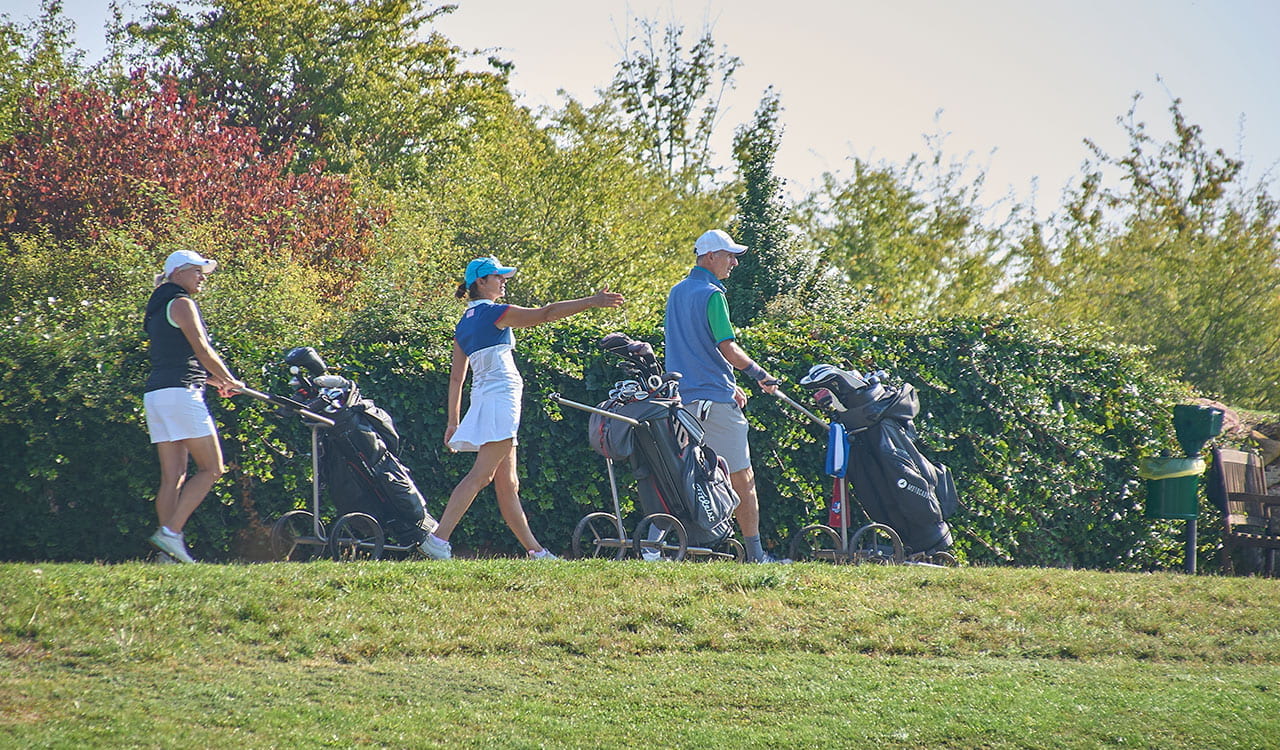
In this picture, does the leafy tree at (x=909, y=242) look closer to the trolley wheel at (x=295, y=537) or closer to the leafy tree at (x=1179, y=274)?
the leafy tree at (x=1179, y=274)

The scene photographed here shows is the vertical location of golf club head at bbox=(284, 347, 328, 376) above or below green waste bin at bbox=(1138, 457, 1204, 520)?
above

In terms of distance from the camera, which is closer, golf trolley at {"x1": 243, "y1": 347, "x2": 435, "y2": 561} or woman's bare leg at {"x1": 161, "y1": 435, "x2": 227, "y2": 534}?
woman's bare leg at {"x1": 161, "y1": 435, "x2": 227, "y2": 534}

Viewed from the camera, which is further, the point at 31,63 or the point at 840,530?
the point at 31,63

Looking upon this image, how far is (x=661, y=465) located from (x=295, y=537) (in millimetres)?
2598

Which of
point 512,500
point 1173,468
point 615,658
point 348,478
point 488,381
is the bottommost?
point 615,658

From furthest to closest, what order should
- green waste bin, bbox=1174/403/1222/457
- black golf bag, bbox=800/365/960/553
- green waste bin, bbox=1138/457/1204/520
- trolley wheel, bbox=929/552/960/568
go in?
1. green waste bin, bbox=1138/457/1204/520
2. green waste bin, bbox=1174/403/1222/457
3. trolley wheel, bbox=929/552/960/568
4. black golf bag, bbox=800/365/960/553

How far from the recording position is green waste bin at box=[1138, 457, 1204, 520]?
1064 cm

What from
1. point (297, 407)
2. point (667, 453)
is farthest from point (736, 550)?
point (297, 407)

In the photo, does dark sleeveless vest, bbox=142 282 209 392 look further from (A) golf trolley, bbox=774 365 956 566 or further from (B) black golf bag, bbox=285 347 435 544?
(A) golf trolley, bbox=774 365 956 566

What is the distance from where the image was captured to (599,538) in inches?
356

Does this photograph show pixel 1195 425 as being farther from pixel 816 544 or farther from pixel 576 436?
pixel 576 436

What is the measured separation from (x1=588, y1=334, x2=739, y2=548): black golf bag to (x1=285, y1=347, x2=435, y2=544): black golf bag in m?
1.37

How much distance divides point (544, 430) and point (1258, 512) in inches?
277

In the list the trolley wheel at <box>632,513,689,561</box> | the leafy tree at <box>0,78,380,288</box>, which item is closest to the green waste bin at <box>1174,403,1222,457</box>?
the trolley wheel at <box>632,513,689,561</box>
